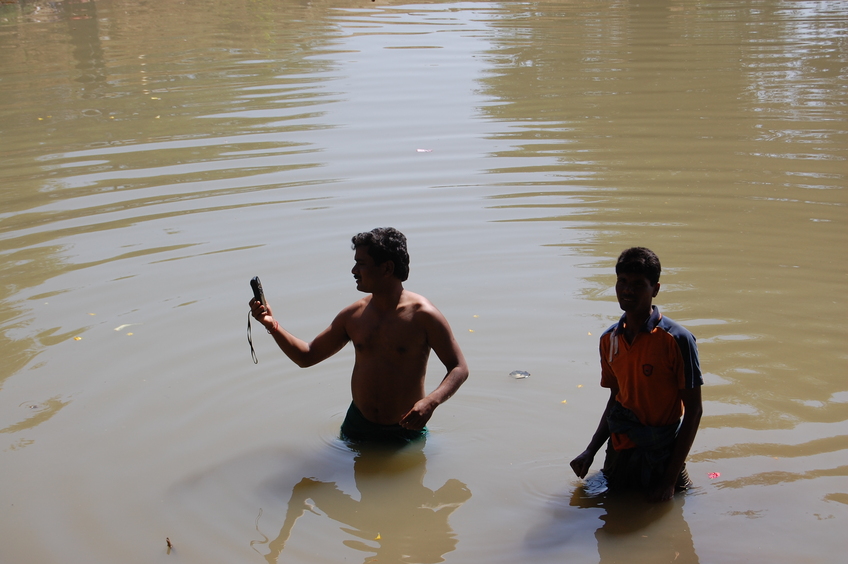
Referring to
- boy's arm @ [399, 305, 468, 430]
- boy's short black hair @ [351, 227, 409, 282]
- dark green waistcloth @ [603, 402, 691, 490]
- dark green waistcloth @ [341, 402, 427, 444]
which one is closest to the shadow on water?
dark green waistcloth @ [603, 402, 691, 490]

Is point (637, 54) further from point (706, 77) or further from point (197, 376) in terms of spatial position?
point (197, 376)

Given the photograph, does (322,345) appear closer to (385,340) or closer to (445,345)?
(385,340)

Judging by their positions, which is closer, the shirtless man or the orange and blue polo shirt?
the orange and blue polo shirt

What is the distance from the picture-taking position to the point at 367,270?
15.1 ft

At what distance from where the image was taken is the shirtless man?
4602mm

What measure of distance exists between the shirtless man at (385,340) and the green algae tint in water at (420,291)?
1.43 feet

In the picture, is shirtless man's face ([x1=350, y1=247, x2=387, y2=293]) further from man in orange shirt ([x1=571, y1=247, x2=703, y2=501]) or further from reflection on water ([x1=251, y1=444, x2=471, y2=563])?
man in orange shirt ([x1=571, y1=247, x2=703, y2=501])

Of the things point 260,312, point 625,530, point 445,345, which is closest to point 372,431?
point 445,345

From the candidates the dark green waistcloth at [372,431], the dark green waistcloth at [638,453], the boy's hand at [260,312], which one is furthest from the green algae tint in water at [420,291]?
the boy's hand at [260,312]

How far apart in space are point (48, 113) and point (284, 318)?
928 cm

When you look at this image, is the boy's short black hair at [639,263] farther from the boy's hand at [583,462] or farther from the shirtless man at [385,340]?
the shirtless man at [385,340]

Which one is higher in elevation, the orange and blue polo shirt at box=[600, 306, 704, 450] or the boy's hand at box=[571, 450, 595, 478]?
the orange and blue polo shirt at box=[600, 306, 704, 450]

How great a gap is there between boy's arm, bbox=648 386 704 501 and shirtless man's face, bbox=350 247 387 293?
1661mm

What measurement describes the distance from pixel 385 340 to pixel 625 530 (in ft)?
5.20
